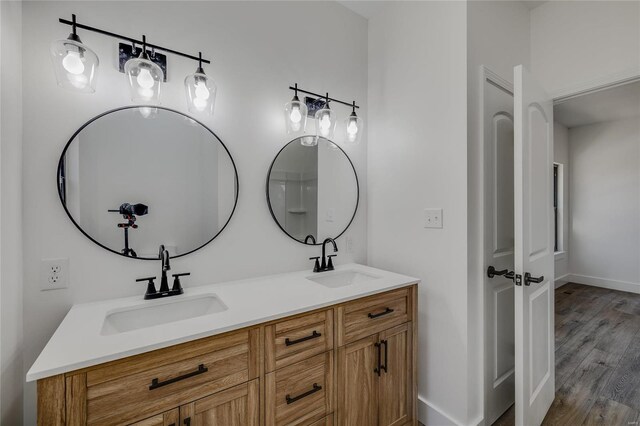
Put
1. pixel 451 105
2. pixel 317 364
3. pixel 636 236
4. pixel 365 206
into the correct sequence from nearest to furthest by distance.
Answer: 1. pixel 317 364
2. pixel 451 105
3. pixel 365 206
4. pixel 636 236

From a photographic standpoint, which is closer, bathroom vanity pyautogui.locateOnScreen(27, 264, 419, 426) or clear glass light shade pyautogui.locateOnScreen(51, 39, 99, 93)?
bathroom vanity pyautogui.locateOnScreen(27, 264, 419, 426)

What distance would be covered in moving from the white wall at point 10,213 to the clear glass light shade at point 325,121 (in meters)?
1.36

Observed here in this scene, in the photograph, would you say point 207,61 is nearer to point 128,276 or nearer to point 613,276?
point 128,276

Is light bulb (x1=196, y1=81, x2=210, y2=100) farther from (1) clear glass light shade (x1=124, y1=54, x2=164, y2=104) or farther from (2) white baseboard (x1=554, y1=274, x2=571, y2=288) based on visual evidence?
(2) white baseboard (x1=554, y1=274, x2=571, y2=288)

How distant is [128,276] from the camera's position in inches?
51.5

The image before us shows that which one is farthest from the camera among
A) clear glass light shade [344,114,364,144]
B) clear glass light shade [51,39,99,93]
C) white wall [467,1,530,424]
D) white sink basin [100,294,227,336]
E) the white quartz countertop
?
clear glass light shade [344,114,364,144]

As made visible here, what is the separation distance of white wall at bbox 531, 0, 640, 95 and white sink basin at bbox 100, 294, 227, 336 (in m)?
2.61

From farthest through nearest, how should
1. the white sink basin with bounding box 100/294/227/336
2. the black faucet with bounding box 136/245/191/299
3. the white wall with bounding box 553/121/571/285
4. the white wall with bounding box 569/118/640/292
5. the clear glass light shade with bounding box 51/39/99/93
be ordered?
the white wall with bounding box 553/121/571/285
the white wall with bounding box 569/118/640/292
the black faucet with bounding box 136/245/191/299
the white sink basin with bounding box 100/294/227/336
the clear glass light shade with bounding box 51/39/99/93

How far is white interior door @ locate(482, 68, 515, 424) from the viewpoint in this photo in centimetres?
172

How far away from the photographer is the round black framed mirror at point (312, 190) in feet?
5.80

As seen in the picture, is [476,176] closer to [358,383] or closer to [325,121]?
[325,121]

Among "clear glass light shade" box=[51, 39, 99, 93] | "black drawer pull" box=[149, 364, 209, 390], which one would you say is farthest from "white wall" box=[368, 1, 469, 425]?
"clear glass light shade" box=[51, 39, 99, 93]

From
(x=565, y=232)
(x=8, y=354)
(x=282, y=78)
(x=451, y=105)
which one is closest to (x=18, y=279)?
(x=8, y=354)

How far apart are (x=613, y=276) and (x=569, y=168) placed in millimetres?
1799
